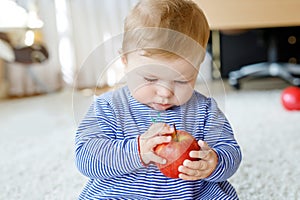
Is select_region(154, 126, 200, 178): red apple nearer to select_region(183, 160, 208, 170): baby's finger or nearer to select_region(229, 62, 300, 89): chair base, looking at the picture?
select_region(183, 160, 208, 170): baby's finger

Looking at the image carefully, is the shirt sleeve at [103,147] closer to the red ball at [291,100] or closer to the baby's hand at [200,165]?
the baby's hand at [200,165]

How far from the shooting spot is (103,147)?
510mm

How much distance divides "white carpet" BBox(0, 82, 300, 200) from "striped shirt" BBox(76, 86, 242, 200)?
3 centimetres

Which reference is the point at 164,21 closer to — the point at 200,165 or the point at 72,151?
the point at 200,165

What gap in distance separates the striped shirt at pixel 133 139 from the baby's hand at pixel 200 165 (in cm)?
3

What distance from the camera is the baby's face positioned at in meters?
0.47

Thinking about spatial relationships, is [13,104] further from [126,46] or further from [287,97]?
[126,46]

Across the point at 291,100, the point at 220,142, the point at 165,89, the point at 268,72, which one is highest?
the point at 165,89

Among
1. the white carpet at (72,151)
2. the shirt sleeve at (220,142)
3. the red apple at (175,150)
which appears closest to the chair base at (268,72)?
the white carpet at (72,151)

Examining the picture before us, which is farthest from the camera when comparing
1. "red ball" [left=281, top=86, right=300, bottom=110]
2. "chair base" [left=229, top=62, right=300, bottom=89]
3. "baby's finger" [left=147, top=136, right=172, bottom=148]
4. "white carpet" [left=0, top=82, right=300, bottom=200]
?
"chair base" [left=229, top=62, right=300, bottom=89]

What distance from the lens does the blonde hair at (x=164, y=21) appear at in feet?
1.54

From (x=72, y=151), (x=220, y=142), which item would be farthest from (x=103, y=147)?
(x=72, y=151)

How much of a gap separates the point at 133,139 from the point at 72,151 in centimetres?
54

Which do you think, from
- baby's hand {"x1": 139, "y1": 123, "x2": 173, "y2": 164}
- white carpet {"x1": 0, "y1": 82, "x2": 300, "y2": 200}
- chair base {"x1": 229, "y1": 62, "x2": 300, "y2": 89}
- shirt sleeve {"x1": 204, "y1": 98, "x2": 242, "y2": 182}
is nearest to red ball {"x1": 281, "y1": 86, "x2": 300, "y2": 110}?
white carpet {"x1": 0, "y1": 82, "x2": 300, "y2": 200}
